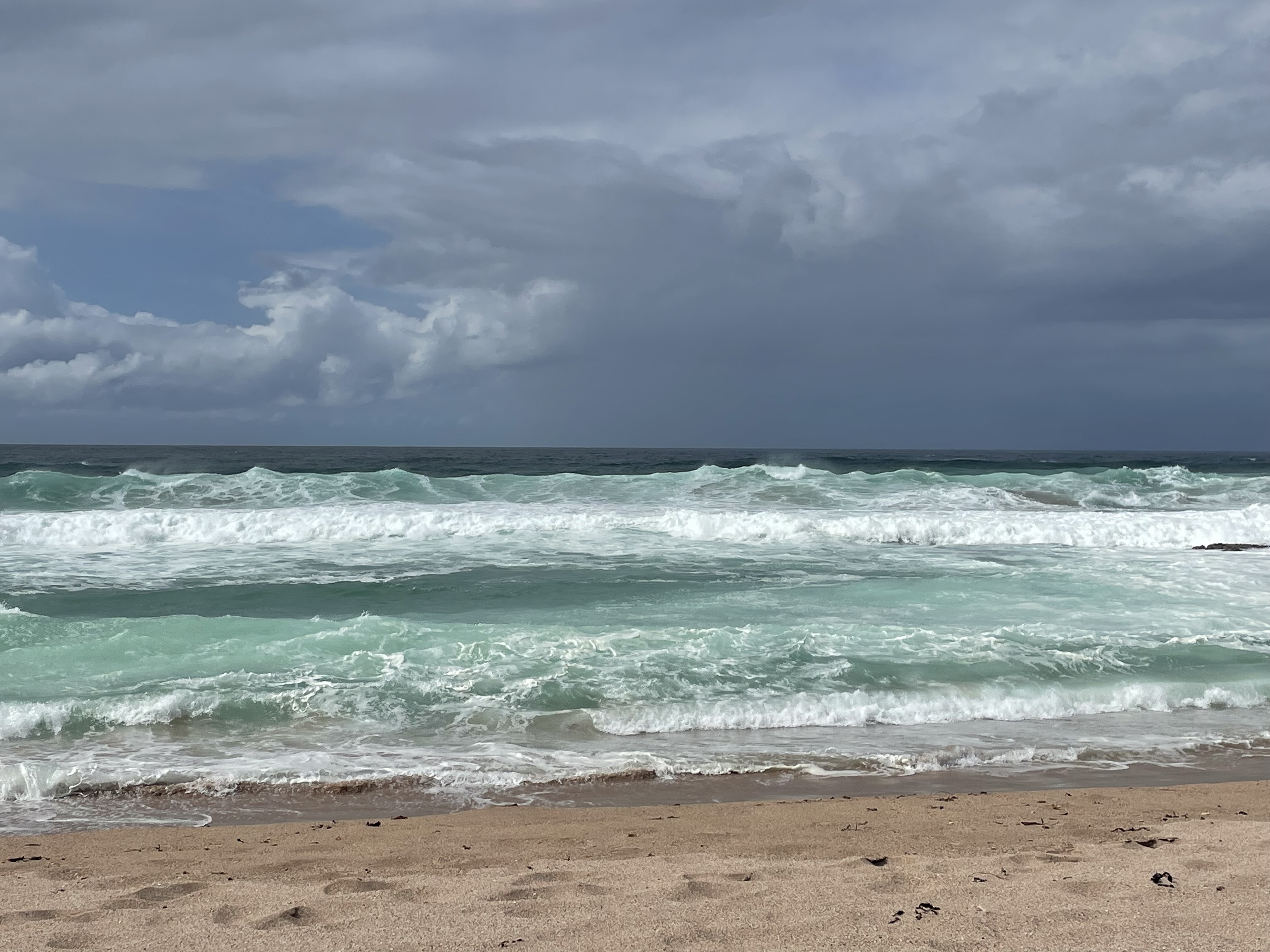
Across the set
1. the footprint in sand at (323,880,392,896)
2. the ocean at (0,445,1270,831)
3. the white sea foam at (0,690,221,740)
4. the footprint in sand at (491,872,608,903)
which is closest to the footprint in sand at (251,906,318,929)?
the footprint in sand at (323,880,392,896)

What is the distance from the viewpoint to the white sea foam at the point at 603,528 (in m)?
17.0

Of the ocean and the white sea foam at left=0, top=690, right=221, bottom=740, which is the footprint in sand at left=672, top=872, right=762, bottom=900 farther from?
the white sea foam at left=0, top=690, right=221, bottom=740

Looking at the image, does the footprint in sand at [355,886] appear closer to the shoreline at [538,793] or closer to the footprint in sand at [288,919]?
the footprint in sand at [288,919]

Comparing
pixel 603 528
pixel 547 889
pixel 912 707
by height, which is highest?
pixel 603 528

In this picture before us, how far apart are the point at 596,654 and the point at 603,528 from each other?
10691mm

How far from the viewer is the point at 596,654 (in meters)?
7.98

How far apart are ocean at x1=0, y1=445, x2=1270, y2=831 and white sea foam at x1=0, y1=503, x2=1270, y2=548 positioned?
0.08 m

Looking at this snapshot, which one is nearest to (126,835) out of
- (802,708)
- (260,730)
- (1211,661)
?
(260,730)

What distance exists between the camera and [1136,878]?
141 inches

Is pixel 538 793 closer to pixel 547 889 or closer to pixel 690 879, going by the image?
pixel 547 889

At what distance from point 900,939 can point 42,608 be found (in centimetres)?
1128

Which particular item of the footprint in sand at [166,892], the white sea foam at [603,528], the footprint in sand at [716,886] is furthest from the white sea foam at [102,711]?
the white sea foam at [603,528]

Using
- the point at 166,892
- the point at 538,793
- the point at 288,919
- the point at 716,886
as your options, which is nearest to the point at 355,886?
the point at 288,919

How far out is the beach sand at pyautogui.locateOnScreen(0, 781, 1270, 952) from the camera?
3090 millimetres
